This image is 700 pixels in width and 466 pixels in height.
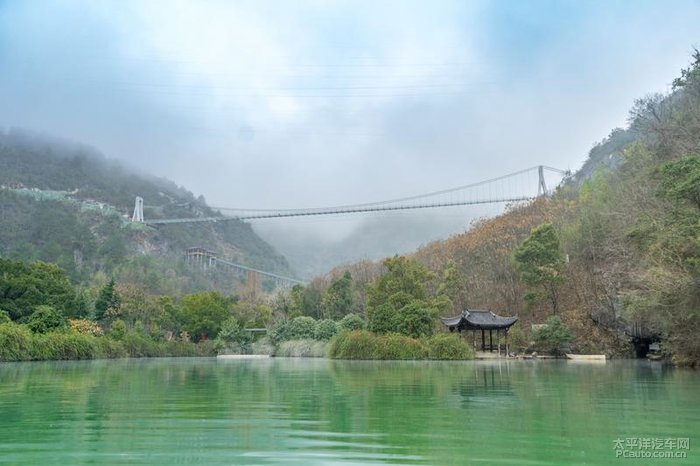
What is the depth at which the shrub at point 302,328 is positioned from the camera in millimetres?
36844

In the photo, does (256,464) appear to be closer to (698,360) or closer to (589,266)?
(698,360)

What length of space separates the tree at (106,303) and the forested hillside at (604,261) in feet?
40.7

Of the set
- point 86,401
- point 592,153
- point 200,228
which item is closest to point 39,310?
point 86,401

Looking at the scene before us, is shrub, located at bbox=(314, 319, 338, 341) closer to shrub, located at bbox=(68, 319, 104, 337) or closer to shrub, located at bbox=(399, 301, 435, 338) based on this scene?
shrub, located at bbox=(399, 301, 435, 338)

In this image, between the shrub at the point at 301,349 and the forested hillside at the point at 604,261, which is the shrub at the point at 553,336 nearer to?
the forested hillside at the point at 604,261

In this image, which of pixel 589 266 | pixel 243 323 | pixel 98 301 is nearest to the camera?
pixel 589 266

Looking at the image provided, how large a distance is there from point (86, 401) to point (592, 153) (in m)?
62.4

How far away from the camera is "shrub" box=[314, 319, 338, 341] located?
34.9 metres

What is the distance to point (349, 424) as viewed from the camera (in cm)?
635

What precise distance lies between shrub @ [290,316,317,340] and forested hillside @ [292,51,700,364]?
9.01 ft

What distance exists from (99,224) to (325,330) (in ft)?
193

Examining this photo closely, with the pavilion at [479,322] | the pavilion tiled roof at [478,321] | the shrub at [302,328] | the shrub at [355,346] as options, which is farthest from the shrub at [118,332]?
the pavilion tiled roof at [478,321]

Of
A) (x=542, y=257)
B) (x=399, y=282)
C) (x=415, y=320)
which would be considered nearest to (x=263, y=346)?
(x=399, y=282)

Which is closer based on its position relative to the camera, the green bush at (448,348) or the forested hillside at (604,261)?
the forested hillside at (604,261)
